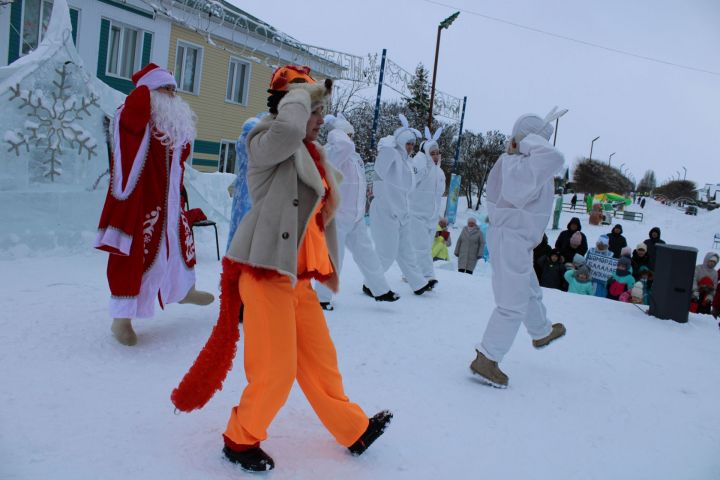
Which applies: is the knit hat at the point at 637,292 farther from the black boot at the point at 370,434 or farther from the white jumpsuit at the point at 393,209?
the black boot at the point at 370,434

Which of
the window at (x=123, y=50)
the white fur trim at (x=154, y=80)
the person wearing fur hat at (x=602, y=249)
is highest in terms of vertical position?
the window at (x=123, y=50)

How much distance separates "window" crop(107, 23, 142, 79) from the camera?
1606cm

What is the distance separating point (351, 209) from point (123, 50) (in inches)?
513

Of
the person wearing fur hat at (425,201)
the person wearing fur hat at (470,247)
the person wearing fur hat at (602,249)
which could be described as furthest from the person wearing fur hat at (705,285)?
the person wearing fur hat at (425,201)

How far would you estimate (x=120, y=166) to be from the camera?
13.5 ft

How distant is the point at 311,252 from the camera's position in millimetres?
2836

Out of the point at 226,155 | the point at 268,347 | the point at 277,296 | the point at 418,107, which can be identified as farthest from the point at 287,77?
the point at 418,107

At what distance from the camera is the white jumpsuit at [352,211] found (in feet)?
18.9

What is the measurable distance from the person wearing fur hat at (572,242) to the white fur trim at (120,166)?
7245 mm

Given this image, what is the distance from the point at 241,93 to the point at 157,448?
61.3 feet

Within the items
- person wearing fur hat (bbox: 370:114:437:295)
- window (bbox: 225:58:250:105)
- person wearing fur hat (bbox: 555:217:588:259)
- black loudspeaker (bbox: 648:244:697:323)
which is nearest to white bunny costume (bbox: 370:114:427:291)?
person wearing fur hat (bbox: 370:114:437:295)

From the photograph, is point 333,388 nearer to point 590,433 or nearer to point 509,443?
point 509,443

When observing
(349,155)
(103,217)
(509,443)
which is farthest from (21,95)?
(509,443)

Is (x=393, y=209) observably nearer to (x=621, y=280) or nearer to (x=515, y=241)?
(x=515, y=241)
